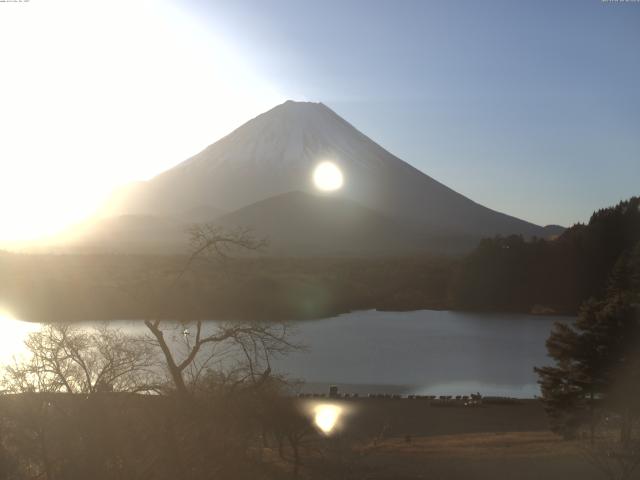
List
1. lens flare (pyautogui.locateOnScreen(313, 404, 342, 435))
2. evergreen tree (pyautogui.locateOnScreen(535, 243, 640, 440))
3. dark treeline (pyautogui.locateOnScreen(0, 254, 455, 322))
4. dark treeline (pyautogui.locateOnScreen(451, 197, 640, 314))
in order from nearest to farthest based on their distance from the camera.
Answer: evergreen tree (pyautogui.locateOnScreen(535, 243, 640, 440))
lens flare (pyautogui.locateOnScreen(313, 404, 342, 435))
dark treeline (pyautogui.locateOnScreen(0, 254, 455, 322))
dark treeline (pyautogui.locateOnScreen(451, 197, 640, 314))

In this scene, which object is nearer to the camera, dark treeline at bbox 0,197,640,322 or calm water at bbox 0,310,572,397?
calm water at bbox 0,310,572,397

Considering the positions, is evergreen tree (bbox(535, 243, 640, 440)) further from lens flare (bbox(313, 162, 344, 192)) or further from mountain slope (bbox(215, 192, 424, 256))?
lens flare (bbox(313, 162, 344, 192))

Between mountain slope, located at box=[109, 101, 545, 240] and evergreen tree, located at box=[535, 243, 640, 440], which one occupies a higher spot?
mountain slope, located at box=[109, 101, 545, 240]

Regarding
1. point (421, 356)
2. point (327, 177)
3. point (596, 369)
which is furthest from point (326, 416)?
point (327, 177)

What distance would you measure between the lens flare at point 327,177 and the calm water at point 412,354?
49447 mm

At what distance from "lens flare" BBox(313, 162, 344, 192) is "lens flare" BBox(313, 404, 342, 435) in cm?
6811

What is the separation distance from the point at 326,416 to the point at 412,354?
30.2ft

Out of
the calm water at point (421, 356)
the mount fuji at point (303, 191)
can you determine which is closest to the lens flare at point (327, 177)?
the mount fuji at point (303, 191)

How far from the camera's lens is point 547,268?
39.4 m

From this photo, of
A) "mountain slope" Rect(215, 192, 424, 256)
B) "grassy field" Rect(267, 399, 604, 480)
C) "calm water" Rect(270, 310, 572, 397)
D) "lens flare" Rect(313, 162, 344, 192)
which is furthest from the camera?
"lens flare" Rect(313, 162, 344, 192)

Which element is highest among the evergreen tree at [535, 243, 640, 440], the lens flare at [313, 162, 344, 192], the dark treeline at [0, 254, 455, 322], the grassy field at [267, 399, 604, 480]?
the lens flare at [313, 162, 344, 192]

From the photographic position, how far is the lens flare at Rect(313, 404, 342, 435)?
35.0 ft

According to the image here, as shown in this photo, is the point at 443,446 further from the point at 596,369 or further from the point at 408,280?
the point at 408,280

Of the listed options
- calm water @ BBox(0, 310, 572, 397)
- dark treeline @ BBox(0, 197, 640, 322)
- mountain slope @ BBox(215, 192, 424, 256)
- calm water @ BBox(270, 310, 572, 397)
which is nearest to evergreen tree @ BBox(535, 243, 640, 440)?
calm water @ BBox(0, 310, 572, 397)
